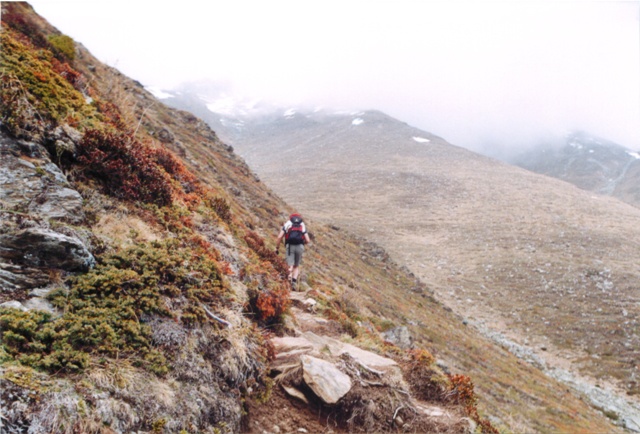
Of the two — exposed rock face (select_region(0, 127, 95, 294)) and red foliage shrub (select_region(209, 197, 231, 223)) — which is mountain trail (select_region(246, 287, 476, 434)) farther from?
red foliage shrub (select_region(209, 197, 231, 223))

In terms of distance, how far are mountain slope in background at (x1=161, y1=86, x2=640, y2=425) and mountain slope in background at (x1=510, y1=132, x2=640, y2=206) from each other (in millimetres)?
75750

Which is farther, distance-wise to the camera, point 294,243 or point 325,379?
point 294,243

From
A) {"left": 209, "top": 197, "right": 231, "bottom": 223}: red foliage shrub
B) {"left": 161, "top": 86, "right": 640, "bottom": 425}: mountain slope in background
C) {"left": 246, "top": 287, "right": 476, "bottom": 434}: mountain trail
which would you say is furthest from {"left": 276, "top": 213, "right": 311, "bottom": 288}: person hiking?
{"left": 161, "top": 86, "right": 640, "bottom": 425}: mountain slope in background

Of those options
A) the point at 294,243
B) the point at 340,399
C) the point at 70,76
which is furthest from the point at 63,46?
the point at 340,399

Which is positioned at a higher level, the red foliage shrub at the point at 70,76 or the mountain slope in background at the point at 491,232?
the red foliage shrub at the point at 70,76

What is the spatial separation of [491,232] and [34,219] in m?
54.7

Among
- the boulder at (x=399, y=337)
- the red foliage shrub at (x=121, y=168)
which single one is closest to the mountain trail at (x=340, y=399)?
the red foliage shrub at (x=121, y=168)

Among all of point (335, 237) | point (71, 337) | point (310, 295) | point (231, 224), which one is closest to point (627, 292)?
point (335, 237)

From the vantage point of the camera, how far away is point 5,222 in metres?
4.15

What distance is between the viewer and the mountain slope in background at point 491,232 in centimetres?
2717

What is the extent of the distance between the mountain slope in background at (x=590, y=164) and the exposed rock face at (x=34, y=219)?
496 feet

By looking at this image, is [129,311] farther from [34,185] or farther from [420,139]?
[420,139]

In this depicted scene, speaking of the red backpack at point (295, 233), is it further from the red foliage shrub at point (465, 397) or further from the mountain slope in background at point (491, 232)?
the mountain slope in background at point (491, 232)

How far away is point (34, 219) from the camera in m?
4.39
